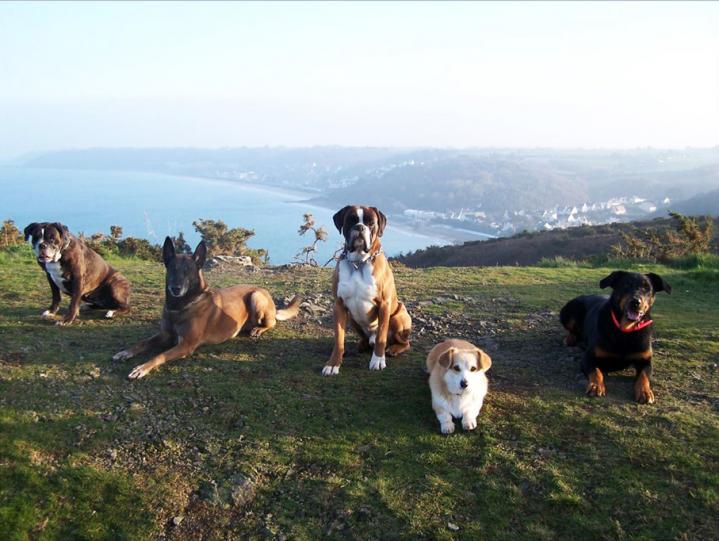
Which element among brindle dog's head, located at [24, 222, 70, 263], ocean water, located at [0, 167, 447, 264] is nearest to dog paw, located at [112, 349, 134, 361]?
brindle dog's head, located at [24, 222, 70, 263]

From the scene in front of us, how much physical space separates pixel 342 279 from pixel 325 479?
240 cm

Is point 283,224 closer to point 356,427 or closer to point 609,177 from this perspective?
point 356,427

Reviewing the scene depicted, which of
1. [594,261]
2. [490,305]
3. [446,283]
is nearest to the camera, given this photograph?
[490,305]

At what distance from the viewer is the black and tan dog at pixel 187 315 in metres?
6.25

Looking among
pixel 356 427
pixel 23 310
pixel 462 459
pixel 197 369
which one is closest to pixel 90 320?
pixel 23 310

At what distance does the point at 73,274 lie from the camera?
7379 millimetres

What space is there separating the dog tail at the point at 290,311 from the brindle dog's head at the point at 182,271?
1646mm

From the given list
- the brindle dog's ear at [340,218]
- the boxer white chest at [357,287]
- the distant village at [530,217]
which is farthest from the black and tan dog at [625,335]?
the distant village at [530,217]

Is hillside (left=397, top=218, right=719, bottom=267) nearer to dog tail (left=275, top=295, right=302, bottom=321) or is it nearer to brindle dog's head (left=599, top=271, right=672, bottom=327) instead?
dog tail (left=275, top=295, right=302, bottom=321)

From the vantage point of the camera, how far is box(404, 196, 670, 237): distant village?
77.9 m

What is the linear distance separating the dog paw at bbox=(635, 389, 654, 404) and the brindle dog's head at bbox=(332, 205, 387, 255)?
3172 millimetres

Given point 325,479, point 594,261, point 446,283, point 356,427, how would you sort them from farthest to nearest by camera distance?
1. point 594,261
2. point 446,283
3. point 356,427
4. point 325,479

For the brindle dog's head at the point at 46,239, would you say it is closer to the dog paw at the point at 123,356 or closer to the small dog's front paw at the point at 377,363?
the dog paw at the point at 123,356

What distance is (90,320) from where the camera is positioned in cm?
766
